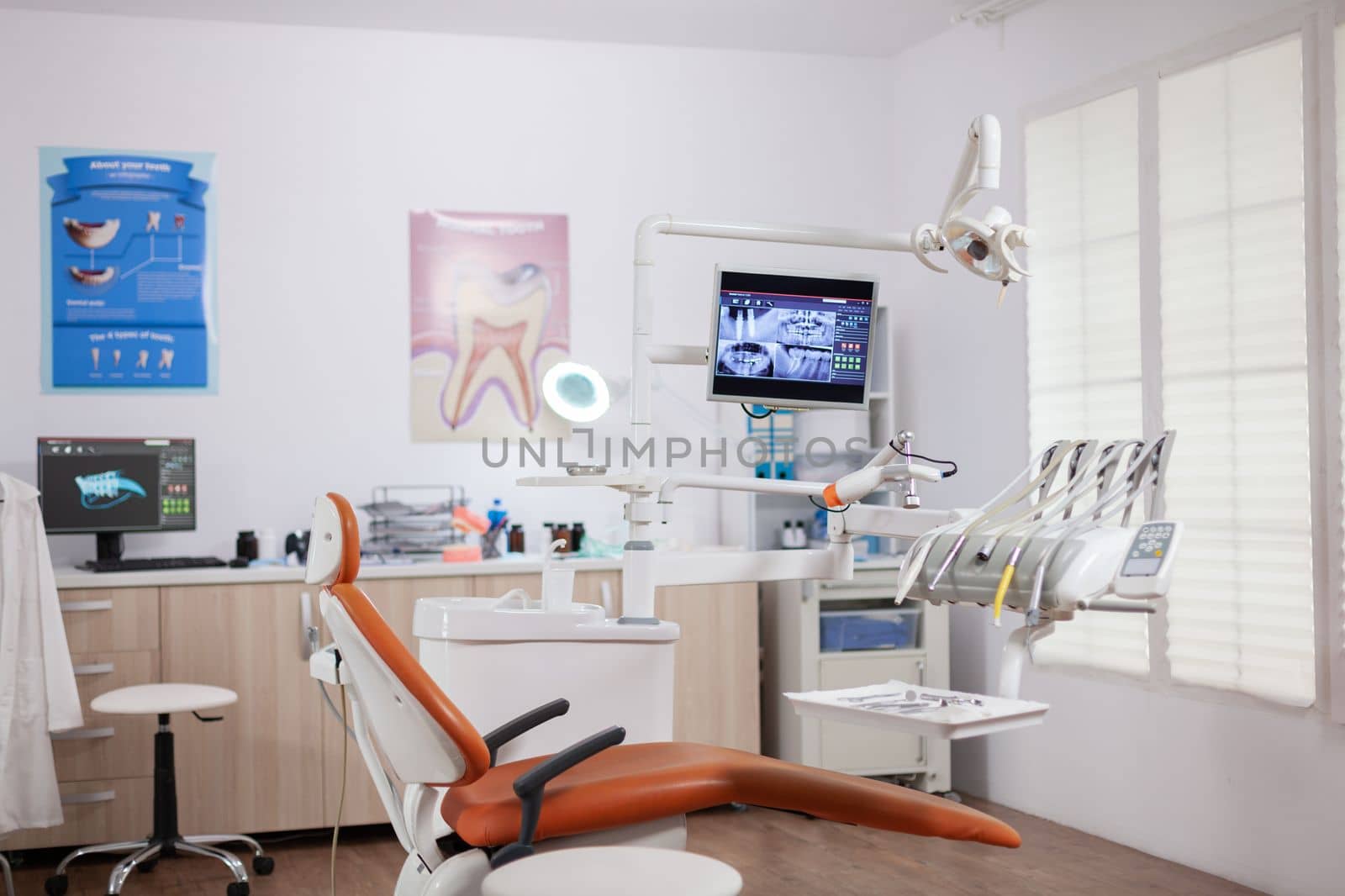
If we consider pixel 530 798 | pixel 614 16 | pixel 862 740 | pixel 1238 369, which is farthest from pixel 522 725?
pixel 614 16

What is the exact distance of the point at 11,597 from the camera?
3.40m

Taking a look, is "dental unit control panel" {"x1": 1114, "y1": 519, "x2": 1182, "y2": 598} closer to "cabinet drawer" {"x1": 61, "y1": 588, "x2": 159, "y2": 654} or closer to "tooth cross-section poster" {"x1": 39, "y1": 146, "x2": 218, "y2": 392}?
"cabinet drawer" {"x1": 61, "y1": 588, "x2": 159, "y2": 654}

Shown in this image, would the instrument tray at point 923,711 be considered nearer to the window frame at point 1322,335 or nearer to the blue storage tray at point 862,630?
the window frame at point 1322,335

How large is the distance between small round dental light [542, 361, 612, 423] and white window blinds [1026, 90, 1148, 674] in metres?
1.66

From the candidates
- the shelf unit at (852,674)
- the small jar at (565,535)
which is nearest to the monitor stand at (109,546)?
the small jar at (565,535)

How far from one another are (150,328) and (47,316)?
333 mm

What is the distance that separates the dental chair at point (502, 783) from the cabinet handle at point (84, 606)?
167 centimetres

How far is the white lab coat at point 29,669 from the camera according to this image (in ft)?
11.1

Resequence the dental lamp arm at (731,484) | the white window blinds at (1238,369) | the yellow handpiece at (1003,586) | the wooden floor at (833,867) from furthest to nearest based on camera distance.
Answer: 1. the wooden floor at (833,867)
2. the white window blinds at (1238,369)
3. the dental lamp arm at (731,484)
4. the yellow handpiece at (1003,586)

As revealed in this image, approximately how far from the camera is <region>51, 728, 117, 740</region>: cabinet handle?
379cm

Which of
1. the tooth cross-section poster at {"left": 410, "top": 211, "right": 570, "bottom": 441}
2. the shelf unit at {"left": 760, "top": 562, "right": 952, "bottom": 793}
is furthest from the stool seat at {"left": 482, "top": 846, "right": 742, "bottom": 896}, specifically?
the tooth cross-section poster at {"left": 410, "top": 211, "right": 570, "bottom": 441}

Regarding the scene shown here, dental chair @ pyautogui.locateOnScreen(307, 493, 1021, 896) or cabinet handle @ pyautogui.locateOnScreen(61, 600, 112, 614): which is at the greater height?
cabinet handle @ pyautogui.locateOnScreen(61, 600, 112, 614)

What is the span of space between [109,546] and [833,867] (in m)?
2.53

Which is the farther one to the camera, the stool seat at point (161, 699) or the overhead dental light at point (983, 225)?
the stool seat at point (161, 699)
